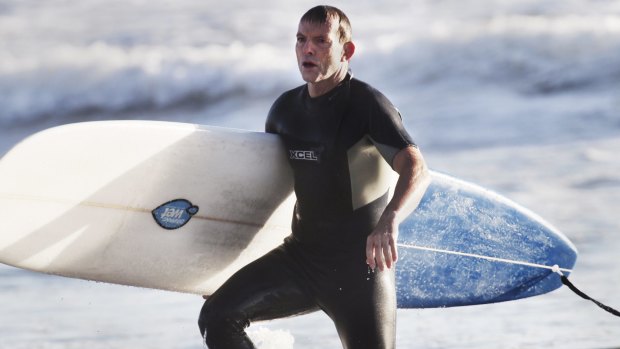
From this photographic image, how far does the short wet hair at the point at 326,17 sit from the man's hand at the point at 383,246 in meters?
0.73

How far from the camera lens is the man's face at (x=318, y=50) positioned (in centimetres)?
331

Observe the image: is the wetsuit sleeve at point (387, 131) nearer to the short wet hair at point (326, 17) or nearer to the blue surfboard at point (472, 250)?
the short wet hair at point (326, 17)

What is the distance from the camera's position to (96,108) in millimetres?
15016

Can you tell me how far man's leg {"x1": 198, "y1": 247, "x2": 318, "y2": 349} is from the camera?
3258mm

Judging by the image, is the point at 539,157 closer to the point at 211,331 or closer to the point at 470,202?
the point at 470,202

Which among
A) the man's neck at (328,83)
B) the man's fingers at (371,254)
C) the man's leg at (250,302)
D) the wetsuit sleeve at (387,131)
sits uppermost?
the man's neck at (328,83)

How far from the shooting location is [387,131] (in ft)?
10.5

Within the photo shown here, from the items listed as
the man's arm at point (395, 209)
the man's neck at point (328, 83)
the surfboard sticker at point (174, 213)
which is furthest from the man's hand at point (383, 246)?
the surfboard sticker at point (174, 213)

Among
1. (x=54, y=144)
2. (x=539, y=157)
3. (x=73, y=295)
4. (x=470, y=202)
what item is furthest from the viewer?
(x=539, y=157)

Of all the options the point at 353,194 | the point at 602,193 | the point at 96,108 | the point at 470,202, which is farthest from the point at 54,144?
the point at 96,108

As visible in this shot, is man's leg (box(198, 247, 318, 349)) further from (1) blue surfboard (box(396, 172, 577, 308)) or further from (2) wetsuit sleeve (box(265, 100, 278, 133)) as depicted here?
(1) blue surfboard (box(396, 172, 577, 308))

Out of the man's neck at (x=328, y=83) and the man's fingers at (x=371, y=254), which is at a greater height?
the man's neck at (x=328, y=83)

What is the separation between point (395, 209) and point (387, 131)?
0.30 metres

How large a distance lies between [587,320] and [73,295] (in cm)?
326
